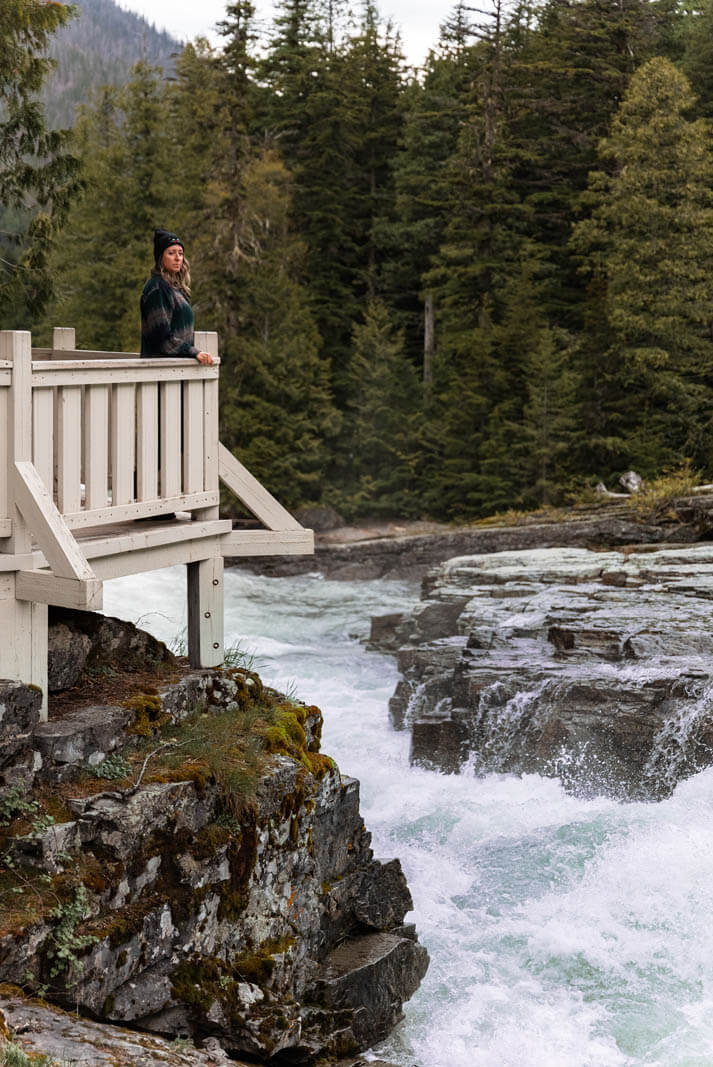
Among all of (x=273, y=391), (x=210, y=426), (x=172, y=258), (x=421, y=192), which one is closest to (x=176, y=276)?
(x=172, y=258)

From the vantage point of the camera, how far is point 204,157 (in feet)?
130

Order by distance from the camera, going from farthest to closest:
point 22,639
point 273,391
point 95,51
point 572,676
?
point 95,51
point 273,391
point 572,676
point 22,639

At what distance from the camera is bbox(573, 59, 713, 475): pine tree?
27.8 metres

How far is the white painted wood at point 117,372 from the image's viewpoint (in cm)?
609

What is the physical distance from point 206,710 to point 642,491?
1997 centimetres

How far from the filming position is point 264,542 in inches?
302

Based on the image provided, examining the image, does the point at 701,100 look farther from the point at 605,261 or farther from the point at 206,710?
the point at 206,710

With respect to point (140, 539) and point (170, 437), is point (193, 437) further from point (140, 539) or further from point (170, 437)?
point (140, 539)

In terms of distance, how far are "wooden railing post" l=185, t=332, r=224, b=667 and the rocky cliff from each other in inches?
8.4

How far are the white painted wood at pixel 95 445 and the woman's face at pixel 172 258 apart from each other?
41.9 inches

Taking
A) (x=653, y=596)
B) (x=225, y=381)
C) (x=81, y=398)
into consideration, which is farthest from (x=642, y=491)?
(x=81, y=398)

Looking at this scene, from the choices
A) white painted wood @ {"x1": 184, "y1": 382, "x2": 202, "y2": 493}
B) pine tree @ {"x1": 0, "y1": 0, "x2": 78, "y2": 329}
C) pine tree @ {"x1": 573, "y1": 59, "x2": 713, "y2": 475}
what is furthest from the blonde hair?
pine tree @ {"x1": 573, "y1": 59, "x2": 713, "y2": 475}

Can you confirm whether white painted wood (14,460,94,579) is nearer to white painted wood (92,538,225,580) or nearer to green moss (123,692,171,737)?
white painted wood (92,538,225,580)

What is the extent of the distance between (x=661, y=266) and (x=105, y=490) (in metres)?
23.4
